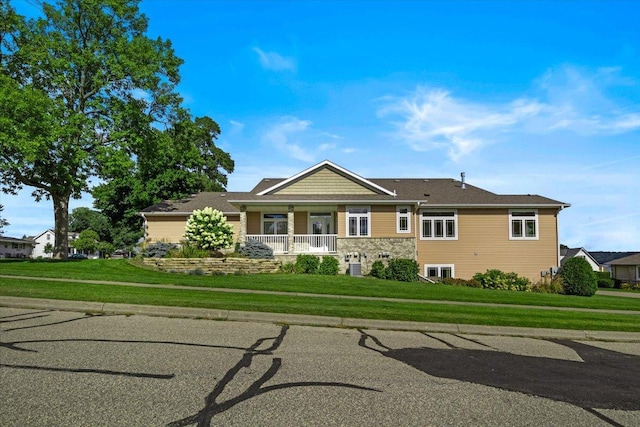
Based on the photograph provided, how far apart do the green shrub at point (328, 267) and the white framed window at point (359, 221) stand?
2.09 meters

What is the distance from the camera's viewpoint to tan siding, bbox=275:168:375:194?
2483 cm

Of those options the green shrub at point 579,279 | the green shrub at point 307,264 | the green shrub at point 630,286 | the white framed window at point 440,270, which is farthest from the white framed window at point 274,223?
the green shrub at point 630,286

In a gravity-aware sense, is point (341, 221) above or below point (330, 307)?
above

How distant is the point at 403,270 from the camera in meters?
21.7

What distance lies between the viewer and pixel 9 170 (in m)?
24.3

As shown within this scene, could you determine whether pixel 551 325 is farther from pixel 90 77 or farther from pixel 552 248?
pixel 90 77

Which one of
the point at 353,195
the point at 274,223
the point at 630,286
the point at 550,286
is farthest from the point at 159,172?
the point at 630,286

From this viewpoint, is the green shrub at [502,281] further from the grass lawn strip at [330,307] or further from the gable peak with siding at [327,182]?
the grass lawn strip at [330,307]

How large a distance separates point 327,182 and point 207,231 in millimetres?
7098

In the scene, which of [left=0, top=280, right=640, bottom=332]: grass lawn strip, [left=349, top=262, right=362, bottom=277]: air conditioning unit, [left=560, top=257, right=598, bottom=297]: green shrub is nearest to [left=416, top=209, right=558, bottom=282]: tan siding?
[left=560, top=257, right=598, bottom=297]: green shrub

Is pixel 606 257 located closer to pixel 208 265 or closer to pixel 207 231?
pixel 207 231

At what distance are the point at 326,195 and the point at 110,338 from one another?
1812 centimetres

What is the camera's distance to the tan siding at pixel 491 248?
25.0m

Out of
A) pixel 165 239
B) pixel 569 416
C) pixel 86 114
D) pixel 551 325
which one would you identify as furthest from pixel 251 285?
pixel 86 114
